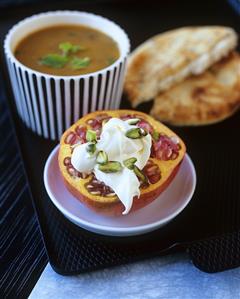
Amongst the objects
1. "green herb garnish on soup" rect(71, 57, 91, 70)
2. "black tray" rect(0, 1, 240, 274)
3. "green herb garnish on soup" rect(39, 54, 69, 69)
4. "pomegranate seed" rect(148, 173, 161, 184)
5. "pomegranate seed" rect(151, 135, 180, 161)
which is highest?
"green herb garnish on soup" rect(39, 54, 69, 69)

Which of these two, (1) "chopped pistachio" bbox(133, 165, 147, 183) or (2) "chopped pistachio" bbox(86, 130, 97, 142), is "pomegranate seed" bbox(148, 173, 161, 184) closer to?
(1) "chopped pistachio" bbox(133, 165, 147, 183)

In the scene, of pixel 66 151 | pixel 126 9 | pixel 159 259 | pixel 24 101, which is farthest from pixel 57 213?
pixel 126 9

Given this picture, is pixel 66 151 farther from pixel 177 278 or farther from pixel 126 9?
pixel 126 9

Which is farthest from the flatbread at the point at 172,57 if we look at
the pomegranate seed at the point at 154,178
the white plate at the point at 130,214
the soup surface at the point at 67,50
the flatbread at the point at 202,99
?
the pomegranate seed at the point at 154,178

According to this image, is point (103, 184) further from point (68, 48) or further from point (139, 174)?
point (68, 48)

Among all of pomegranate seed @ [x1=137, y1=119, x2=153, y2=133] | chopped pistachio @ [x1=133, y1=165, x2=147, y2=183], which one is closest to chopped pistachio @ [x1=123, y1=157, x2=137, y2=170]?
chopped pistachio @ [x1=133, y1=165, x2=147, y2=183]

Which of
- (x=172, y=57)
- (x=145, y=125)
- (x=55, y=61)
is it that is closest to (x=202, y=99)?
(x=172, y=57)
